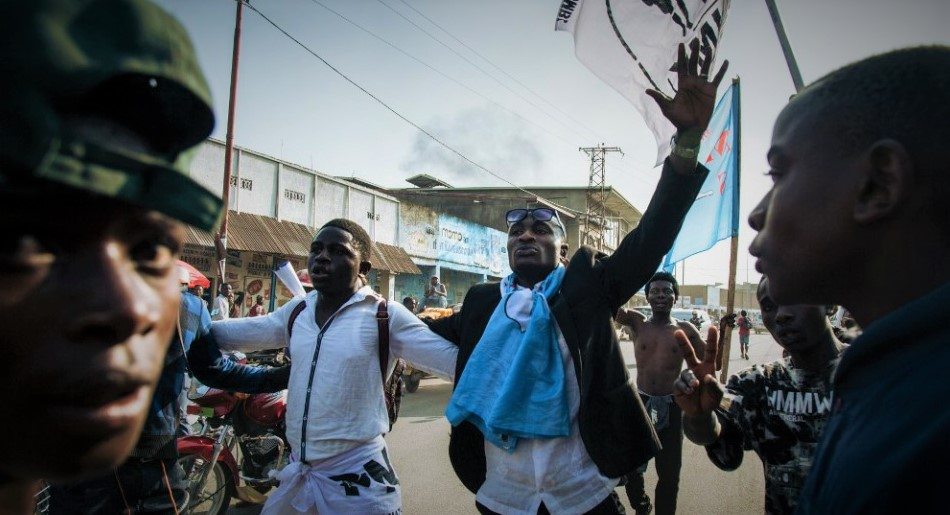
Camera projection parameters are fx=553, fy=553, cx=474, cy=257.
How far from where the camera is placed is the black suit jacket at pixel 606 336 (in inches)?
90.8

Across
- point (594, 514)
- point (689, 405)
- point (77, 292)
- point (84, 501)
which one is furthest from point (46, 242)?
point (84, 501)

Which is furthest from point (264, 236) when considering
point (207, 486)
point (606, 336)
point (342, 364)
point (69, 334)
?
point (69, 334)

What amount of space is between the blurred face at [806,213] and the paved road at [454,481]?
14.4ft

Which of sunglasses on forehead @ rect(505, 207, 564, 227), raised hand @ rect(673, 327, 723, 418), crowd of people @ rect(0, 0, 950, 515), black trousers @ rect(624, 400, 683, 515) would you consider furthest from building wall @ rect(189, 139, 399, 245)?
raised hand @ rect(673, 327, 723, 418)

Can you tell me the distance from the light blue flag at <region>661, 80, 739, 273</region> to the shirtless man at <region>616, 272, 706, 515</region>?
55 centimetres

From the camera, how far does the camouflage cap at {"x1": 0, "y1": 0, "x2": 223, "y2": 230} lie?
450 mm

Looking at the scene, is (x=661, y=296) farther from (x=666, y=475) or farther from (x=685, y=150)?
(x=685, y=150)

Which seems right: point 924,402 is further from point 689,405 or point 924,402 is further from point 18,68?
point 689,405

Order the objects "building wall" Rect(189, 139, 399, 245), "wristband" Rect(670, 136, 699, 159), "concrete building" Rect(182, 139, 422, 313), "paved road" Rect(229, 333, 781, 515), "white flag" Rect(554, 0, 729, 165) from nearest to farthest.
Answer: "wristband" Rect(670, 136, 699, 159)
"white flag" Rect(554, 0, 729, 165)
"paved road" Rect(229, 333, 781, 515)
"concrete building" Rect(182, 139, 422, 313)
"building wall" Rect(189, 139, 399, 245)

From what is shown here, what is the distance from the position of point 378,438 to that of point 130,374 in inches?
95.8

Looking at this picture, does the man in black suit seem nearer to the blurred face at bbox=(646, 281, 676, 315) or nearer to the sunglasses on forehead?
the sunglasses on forehead

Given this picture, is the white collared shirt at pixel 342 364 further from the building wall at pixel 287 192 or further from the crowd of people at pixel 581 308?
the building wall at pixel 287 192

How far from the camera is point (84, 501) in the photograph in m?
2.55

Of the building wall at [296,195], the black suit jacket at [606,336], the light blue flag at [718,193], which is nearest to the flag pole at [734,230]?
the light blue flag at [718,193]
